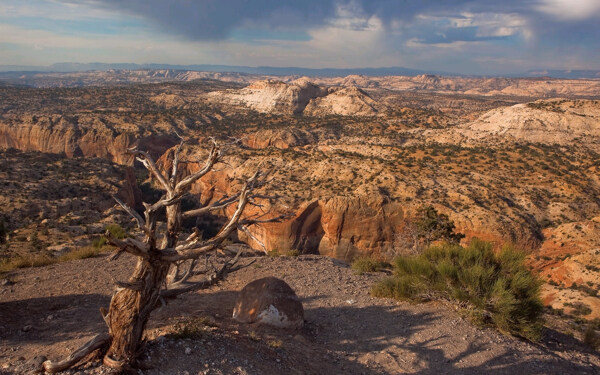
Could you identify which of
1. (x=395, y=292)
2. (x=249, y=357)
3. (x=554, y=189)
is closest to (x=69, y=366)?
(x=249, y=357)

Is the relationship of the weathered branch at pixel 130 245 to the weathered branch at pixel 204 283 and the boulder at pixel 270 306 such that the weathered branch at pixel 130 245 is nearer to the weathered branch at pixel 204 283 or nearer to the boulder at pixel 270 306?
the weathered branch at pixel 204 283

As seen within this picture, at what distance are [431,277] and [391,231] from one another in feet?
52.8

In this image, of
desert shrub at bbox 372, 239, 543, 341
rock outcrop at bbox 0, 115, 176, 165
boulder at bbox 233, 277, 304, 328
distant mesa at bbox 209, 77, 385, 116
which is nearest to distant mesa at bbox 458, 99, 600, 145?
distant mesa at bbox 209, 77, 385, 116

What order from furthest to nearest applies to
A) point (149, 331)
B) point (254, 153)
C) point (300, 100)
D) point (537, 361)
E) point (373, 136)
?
point (300, 100) < point (373, 136) < point (254, 153) < point (537, 361) < point (149, 331)

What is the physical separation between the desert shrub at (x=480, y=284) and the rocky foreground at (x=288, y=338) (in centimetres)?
37

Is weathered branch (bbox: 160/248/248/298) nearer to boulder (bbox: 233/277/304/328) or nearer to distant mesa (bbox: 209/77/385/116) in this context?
boulder (bbox: 233/277/304/328)

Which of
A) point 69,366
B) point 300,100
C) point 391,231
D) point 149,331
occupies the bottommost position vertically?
point 391,231

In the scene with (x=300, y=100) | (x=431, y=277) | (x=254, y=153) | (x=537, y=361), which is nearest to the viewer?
(x=537, y=361)

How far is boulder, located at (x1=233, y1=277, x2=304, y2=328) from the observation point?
741 centimetres

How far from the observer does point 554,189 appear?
27578 mm

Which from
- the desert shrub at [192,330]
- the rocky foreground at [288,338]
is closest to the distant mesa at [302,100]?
the rocky foreground at [288,338]

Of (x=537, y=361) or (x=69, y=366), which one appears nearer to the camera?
(x=69, y=366)

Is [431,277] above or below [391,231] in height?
above

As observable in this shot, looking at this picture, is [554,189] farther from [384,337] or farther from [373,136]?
[384,337]
